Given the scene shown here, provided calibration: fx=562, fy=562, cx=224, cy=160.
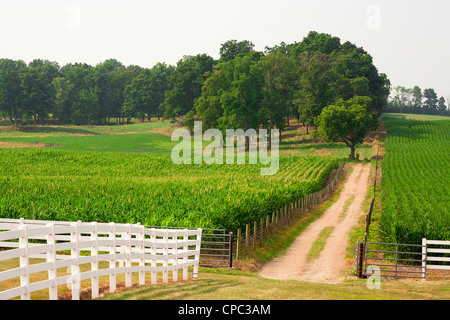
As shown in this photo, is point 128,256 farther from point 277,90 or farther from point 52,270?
point 277,90

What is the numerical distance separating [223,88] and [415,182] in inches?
2261

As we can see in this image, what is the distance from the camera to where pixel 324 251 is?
106 ft

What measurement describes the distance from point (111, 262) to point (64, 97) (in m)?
154

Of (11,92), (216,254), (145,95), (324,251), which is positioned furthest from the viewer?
(145,95)

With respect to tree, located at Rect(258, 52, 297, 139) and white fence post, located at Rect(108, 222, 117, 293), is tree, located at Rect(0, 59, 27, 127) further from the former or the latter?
white fence post, located at Rect(108, 222, 117, 293)

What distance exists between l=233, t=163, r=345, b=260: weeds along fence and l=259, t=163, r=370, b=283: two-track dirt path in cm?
141

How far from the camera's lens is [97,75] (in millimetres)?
171125

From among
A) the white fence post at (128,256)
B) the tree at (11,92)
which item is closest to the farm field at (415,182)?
the white fence post at (128,256)

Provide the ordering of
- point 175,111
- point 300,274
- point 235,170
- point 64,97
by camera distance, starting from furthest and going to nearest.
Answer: point 64,97 → point 175,111 → point 235,170 → point 300,274

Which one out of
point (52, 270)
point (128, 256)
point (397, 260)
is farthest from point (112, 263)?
point (397, 260)

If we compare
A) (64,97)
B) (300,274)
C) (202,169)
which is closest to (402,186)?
(202,169)

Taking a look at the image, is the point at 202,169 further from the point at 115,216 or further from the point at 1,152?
the point at 115,216

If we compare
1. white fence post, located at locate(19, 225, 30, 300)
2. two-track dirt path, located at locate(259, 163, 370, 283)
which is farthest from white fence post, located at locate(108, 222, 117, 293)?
two-track dirt path, located at locate(259, 163, 370, 283)

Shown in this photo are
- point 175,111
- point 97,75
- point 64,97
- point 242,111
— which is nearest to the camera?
point 242,111
